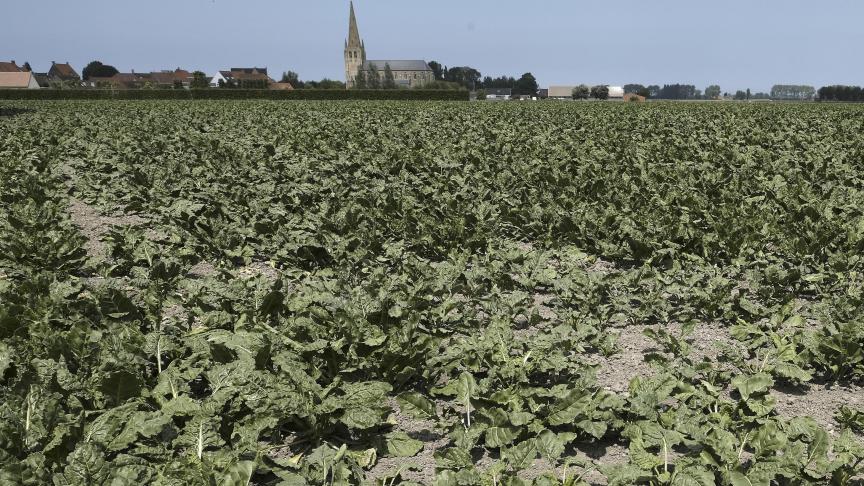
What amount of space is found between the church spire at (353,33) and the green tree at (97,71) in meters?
69.6

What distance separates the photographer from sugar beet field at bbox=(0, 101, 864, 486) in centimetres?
364

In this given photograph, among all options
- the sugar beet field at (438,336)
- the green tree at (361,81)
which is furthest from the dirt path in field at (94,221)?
the green tree at (361,81)

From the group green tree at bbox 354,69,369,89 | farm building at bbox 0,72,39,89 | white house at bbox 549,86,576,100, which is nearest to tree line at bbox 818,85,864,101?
white house at bbox 549,86,576,100

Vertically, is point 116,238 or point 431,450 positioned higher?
point 116,238

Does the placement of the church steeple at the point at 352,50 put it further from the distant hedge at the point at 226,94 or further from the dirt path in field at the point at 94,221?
the dirt path in field at the point at 94,221

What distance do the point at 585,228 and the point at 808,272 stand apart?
2.45 m

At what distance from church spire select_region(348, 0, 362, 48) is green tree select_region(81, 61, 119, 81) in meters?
69.6

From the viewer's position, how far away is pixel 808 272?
22.1 ft

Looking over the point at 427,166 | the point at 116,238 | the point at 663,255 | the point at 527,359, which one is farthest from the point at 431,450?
the point at 427,166

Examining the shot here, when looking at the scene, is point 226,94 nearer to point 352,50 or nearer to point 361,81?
point 361,81

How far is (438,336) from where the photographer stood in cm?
517

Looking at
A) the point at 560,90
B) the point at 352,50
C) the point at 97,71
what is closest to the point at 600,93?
the point at 560,90

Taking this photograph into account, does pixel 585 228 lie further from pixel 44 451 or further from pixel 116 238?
pixel 44 451

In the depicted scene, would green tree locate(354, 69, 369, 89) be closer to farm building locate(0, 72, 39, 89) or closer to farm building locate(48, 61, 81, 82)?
farm building locate(0, 72, 39, 89)
